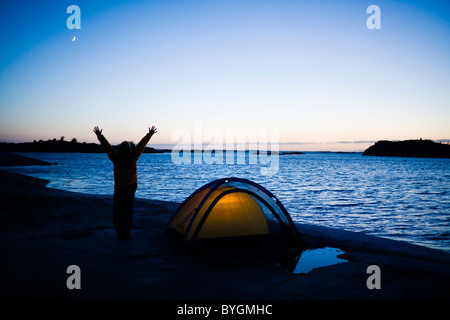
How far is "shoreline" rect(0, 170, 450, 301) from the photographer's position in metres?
4.53

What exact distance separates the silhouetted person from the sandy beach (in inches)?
22.4

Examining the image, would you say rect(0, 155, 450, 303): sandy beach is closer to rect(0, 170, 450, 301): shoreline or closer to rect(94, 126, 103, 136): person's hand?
rect(0, 170, 450, 301): shoreline

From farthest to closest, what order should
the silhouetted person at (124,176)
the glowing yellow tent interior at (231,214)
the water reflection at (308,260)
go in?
1. the silhouetted person at (124,176)
2. the glowing yellow tent interior at (231,214)
3. the water reflection at (308,260)

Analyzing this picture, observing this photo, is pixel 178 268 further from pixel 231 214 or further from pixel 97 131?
pixel 97 131

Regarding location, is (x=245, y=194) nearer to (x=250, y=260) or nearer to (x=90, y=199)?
(x=250, y=260)

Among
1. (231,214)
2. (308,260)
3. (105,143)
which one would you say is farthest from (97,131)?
(308,260)

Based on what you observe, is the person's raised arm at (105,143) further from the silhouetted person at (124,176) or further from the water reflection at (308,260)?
the water reflection at (308,260)

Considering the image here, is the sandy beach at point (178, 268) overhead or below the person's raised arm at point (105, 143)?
below

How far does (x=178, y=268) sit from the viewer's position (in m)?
5.68

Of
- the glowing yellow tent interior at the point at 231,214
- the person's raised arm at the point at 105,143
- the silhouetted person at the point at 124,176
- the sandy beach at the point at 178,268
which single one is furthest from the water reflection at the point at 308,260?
the person's raised arm at the point at 105,143

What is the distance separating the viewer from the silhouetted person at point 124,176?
7316 mm

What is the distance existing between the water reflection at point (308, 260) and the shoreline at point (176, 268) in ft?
0.69

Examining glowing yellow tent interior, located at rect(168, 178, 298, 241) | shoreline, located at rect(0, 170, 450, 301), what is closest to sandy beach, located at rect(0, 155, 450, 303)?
shoreline, located at rect(0, 170, 450, 301)
